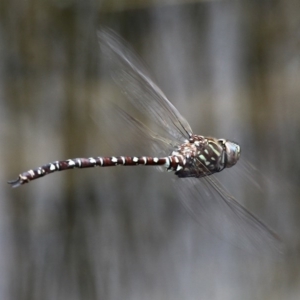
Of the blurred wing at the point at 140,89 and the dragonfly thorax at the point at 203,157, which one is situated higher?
the blurred wing at the point at 140,89

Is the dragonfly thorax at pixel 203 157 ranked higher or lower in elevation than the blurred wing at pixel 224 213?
higher

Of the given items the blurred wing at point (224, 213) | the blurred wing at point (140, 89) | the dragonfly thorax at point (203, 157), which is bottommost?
the blurred wing at point (224, 213)

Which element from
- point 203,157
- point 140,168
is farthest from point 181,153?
point 140,168

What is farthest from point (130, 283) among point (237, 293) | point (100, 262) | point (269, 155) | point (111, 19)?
point (111, 19)

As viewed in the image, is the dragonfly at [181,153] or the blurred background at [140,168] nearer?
the dragonfly at [181,153]

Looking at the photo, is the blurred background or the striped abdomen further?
the blurred background

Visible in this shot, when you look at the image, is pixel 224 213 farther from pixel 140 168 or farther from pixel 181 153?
pixel 140 168
